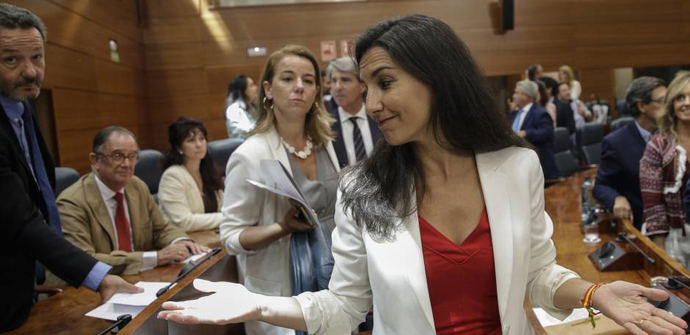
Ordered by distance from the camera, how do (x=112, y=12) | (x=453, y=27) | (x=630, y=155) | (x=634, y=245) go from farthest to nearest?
(x=453, y=27), (x=112, y=12), (x=630, y=155), (x=634, y=245)

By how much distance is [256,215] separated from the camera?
192 cm

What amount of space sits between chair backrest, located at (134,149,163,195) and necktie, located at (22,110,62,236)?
1.75 metres

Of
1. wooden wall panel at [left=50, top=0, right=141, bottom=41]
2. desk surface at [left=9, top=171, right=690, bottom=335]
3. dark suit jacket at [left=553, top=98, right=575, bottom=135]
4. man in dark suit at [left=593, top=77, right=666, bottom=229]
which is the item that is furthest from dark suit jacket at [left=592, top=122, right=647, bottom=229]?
wooden wall panel at [left=50, top=0, right=141, bottom=41]

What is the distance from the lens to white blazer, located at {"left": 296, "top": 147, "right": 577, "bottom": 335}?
1.19m

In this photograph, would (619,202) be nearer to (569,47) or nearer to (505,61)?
(505,61)

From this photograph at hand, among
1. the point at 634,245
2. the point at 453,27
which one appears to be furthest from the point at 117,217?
the point at 453,27

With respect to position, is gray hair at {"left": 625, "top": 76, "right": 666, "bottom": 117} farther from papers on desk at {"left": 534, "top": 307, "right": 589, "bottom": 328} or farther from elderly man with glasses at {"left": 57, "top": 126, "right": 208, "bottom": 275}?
elderly man with glasses at {"left": 57, "top": 126, "right": 208, "bottom": 275}

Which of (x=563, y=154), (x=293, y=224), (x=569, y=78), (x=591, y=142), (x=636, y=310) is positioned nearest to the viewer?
(x=636, y=310)

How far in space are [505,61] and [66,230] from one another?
25.2 feet

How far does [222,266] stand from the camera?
215cm

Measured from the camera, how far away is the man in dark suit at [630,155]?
294 cm

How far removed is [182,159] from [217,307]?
2897mm

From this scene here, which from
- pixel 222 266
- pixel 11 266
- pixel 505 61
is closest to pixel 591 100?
pixel 505 61

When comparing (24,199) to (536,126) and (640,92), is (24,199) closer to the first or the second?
(640,92)
